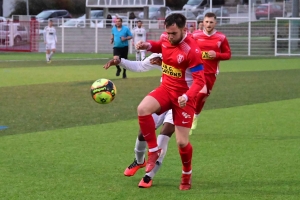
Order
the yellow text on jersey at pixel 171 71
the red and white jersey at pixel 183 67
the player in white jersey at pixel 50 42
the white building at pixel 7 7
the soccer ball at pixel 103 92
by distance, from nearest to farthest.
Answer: the red and white jersey at pixel 183 67 < the yellow text on jersey at pixel 171 71 < the soccer ball at pixel 103 92 < the player in white jersey at pixel 50 42 < the white building at pixel 7 7

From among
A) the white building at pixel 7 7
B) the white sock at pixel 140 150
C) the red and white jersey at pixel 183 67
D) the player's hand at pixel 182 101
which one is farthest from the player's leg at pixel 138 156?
the white building at pixel 7 7

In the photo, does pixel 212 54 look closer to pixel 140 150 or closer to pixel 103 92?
pixel 103 92

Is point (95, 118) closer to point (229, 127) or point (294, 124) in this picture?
point (229, 127)

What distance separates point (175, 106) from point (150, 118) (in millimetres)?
331

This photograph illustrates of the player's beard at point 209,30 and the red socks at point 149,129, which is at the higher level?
the player's beard at point 209,30

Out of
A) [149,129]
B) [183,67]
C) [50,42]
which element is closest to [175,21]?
[183,67]

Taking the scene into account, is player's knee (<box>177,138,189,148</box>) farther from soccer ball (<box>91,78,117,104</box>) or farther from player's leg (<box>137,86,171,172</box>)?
soccer ball (<box>91,78,117,104</box>)

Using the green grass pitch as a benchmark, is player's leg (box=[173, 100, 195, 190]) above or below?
above

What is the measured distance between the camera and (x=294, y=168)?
9.11 meters

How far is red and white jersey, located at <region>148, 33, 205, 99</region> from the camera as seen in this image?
7762mm

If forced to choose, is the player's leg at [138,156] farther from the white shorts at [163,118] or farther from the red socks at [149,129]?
the red socks at [149,129]

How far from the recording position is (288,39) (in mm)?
40750

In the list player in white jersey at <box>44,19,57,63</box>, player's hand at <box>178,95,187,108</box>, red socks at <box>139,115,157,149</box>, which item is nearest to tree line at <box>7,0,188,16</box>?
player in white jersey at <box>44,19,57,63</box>

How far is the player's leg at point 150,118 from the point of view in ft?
25.5
